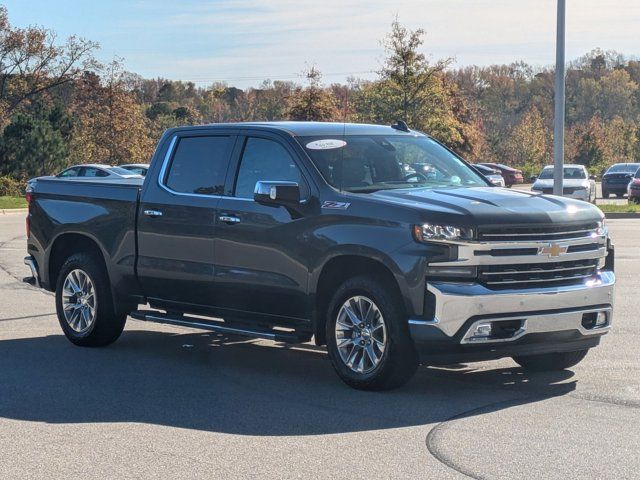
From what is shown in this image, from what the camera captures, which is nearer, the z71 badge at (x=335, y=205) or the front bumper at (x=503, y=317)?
the front bumper at (x=503, y=317)

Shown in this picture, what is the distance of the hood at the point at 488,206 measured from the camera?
791 cm

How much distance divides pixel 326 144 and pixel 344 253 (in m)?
1.16

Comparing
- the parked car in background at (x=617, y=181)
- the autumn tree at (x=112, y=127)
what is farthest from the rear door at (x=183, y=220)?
the autumn tree at (x=112, y=127)

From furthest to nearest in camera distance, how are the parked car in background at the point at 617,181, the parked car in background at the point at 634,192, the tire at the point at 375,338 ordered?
the parked car in background at the point at 617,181, the parked car in background at the point at 634,192, the tire at the point at 375,338

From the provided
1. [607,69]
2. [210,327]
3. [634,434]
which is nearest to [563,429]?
[634,434]

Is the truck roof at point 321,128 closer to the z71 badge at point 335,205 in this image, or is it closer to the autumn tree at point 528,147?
the z71 badge at point 335,205

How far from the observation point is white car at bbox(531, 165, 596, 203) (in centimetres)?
3981

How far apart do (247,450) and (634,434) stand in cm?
232

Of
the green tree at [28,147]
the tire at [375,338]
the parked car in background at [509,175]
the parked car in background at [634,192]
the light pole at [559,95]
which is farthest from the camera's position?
the parked car in background at [509,175]

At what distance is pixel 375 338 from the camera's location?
323 inches

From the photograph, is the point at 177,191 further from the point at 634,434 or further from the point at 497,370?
the point at 634,434

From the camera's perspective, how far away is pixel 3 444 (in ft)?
22.3

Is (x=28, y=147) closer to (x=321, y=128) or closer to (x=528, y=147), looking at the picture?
(x=321, y=128)

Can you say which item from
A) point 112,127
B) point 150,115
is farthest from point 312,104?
point 150,115
